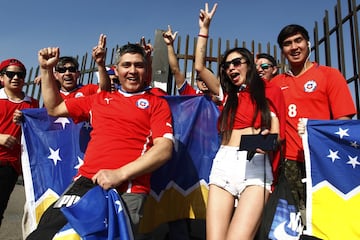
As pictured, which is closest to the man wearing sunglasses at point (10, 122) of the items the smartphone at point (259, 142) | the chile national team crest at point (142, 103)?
the chile national team crest at point (142, 103)

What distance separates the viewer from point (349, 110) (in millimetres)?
2709

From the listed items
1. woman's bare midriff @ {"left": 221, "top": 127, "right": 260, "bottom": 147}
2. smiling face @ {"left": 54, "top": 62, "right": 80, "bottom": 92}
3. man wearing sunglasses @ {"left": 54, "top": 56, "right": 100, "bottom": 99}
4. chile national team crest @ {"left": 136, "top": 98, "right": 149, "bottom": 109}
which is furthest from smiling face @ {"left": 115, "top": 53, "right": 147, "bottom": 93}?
smiling face @ {"left": 54, "top": 62, "right": 80, "bottom": 92}

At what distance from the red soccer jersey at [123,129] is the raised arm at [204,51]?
23.3 inches

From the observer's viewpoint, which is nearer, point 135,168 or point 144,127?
point 135,168

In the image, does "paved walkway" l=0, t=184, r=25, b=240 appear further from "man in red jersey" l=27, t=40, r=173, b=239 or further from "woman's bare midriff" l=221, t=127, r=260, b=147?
"woman's bare midriff" l=221, t=127, r=260, b=147

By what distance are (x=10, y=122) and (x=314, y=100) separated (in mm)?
3195

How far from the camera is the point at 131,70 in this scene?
8.97 ft

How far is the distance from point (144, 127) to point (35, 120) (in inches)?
65.0

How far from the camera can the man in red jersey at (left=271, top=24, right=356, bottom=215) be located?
2.76 meters

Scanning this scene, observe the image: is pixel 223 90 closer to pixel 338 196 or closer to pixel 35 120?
pixel 338 196

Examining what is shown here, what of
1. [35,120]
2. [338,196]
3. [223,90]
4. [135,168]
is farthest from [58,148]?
[338,196]

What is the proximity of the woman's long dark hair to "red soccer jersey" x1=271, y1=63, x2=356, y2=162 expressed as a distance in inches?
17.7

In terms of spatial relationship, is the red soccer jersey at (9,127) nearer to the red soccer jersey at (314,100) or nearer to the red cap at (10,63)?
the red cap at (10,63)

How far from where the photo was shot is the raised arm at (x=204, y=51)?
121 inches
